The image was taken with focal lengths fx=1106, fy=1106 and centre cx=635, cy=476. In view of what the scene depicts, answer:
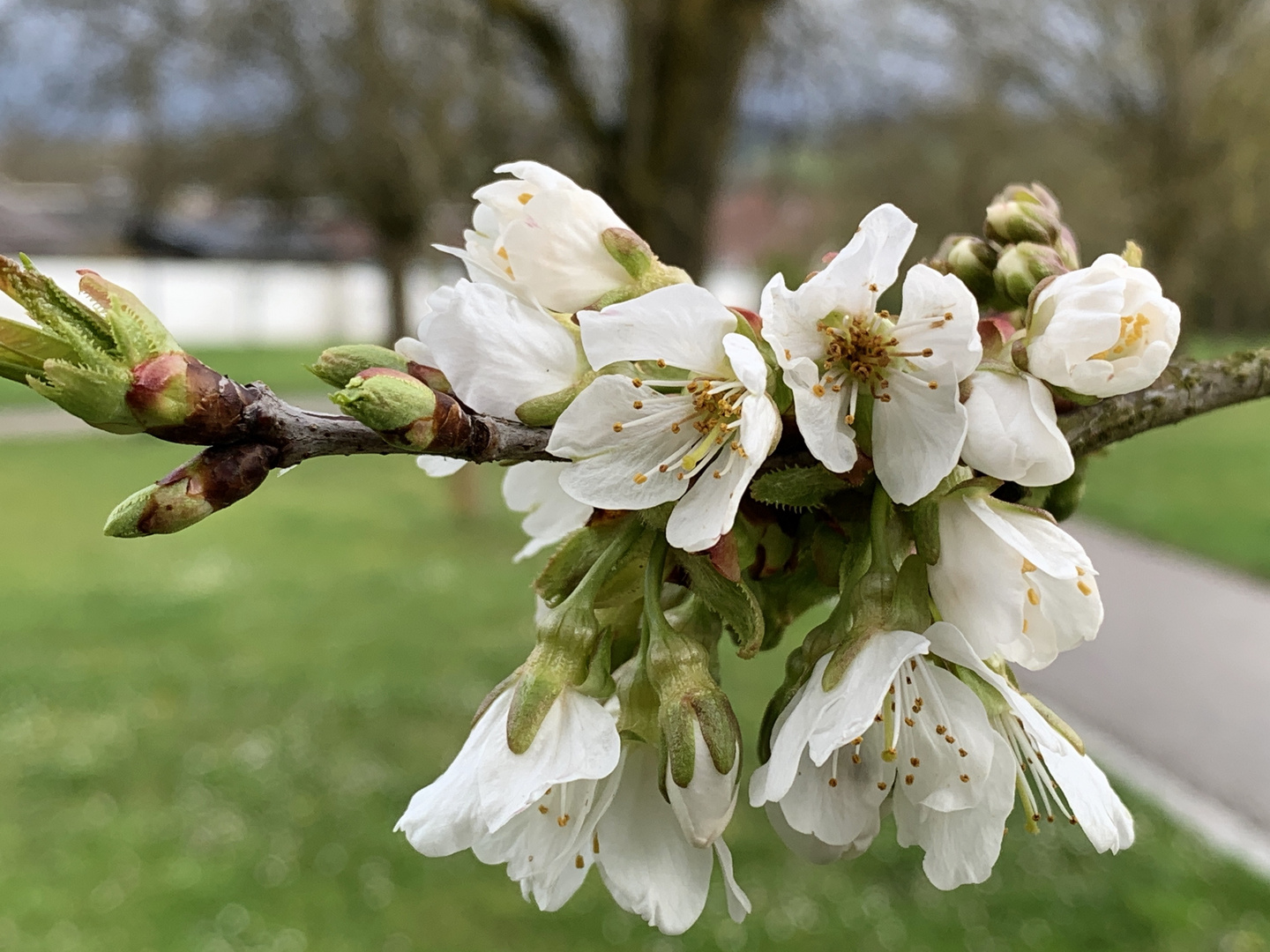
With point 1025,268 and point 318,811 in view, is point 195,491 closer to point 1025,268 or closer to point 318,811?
point 1025,268

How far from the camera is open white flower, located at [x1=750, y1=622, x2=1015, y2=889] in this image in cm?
64

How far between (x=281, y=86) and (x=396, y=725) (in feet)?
27.9

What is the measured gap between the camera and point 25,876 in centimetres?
389

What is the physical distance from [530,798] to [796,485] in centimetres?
24

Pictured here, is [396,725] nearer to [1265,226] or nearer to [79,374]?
[79,374]

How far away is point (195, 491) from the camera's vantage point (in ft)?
1.75

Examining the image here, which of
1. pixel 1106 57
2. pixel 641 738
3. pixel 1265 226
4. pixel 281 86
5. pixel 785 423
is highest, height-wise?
pixel 785 423

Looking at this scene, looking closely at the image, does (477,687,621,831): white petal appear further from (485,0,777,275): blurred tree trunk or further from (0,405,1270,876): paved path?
(485,0,777,275): blurred tree trunk

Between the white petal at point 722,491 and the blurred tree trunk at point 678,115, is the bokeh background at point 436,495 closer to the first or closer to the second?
the blurred tree trunk at point 678,115

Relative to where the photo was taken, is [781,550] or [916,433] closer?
[916,433]

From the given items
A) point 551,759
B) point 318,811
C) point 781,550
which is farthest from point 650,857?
point 318,811

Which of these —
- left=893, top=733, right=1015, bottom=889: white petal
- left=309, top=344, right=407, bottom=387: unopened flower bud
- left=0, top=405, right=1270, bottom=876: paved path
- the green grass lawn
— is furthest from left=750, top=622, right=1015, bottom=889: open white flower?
left=0, top=405, right=1270, bottom=876: paved path

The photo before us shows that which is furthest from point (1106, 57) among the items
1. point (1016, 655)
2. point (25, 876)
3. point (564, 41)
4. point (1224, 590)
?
point (1016, 655)

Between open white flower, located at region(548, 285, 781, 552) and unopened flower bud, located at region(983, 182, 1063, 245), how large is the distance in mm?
329
